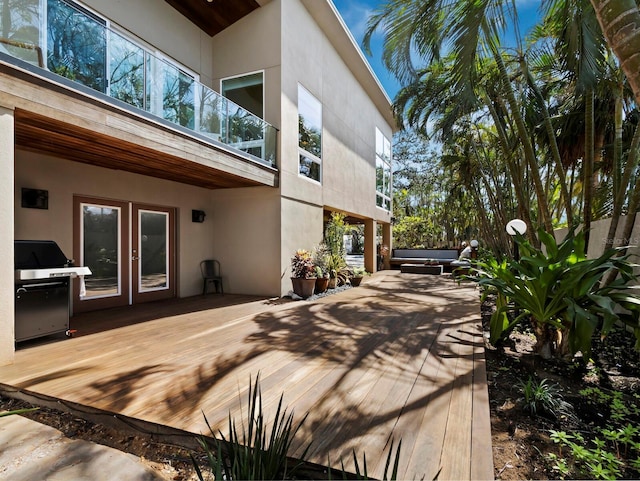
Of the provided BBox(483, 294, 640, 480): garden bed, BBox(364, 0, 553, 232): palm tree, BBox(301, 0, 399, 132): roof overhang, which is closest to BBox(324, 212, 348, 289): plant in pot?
BBox(364, 0, 553, 232): palm tree

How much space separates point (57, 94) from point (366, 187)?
1098 centimetres

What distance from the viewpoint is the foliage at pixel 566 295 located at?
9.47ft

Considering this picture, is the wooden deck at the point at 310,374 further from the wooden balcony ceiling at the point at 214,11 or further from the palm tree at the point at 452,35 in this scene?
the wooden balcony ceiling at the point at 214,11

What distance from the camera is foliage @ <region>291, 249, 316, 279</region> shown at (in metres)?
7.70

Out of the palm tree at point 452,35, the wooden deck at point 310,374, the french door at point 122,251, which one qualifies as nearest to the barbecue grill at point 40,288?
the wooden deck at point 310,374

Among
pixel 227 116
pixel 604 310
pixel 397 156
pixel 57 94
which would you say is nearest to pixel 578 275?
pixel 604 310

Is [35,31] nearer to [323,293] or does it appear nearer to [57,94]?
[57,94]

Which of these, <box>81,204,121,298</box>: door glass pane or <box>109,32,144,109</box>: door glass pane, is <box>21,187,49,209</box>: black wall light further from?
<box>109,32,144,109</box>: door glass pane

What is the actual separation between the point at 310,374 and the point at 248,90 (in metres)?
7.16

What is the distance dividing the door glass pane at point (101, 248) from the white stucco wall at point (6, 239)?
9.12 feet

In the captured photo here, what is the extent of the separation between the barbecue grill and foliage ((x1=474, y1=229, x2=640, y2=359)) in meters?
5.05

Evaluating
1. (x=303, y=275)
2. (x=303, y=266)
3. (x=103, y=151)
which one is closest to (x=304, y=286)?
(x=303, y=275)

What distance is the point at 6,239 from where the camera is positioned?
324 cm

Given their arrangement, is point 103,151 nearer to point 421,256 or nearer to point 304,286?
point 304,286
